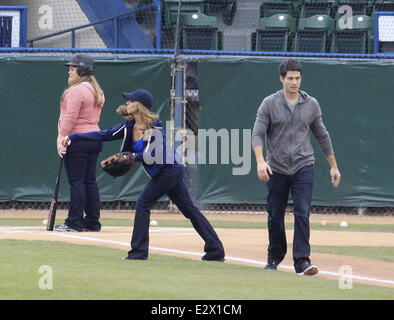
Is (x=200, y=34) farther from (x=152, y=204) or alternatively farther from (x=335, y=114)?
(x=152, y=204)

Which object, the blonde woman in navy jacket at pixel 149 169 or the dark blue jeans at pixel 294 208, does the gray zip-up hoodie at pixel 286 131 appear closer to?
the dark blue jeans at pixel 294 208

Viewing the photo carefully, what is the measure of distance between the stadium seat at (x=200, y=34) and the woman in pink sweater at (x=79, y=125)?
6.69 m

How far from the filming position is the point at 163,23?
20.8 meters

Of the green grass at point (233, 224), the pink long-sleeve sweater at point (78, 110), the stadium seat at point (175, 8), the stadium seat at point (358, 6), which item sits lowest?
the green grass at point (233, 224)

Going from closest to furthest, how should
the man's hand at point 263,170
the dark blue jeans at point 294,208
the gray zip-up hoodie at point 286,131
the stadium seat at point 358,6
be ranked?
the man's hand at point 263,170 < the dark blue jeans at point 294,208 < the gray zip-up hoodie at point 286,131 < the stadium seat at point 358,6

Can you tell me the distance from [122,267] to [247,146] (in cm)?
811

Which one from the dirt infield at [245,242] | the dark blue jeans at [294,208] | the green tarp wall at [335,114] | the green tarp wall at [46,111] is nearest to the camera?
the dark blue jeans at [294,208]

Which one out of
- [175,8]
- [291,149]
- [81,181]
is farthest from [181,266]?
[175,8]

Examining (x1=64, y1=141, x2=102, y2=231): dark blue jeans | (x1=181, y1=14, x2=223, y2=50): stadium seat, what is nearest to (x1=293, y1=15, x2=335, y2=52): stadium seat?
(x1=181, y1=14, x2=223, y2=50): stadium seat

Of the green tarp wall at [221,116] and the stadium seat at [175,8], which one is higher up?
the stadium seat at [175,8]

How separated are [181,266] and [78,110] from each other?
12.9ft

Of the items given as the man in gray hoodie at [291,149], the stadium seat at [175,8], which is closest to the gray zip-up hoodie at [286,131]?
the man in gray hoodie at [291,149]

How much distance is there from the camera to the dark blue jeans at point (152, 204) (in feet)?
35.3

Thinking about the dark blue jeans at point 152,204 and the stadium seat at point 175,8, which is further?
the stadium seat at point 175,8
